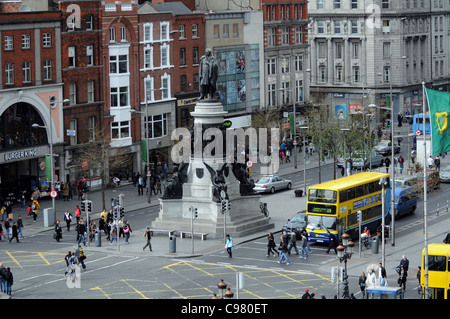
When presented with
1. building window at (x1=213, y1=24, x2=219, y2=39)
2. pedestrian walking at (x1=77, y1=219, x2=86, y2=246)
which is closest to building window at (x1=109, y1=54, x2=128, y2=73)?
building window at (x1=213, y1=24, x2=219, y2=39)

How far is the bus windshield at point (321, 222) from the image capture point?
220ft

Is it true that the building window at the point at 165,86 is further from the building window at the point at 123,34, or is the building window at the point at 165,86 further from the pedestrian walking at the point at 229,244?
the pedestrian walking at the point at 229,244

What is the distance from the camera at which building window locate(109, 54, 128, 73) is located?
98.6 meters

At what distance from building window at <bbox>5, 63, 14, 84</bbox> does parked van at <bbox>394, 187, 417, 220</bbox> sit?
3200 cm

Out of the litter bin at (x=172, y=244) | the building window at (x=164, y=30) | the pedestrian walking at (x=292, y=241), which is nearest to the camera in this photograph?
the pedestrian walking at (x=292, y=241)

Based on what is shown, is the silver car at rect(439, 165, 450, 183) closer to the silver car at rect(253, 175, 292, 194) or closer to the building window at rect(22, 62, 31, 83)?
the silver car at rect(253, 175, 292, 194)

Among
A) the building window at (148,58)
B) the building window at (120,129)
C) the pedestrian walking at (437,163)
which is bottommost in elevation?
the pedestrian walking at (437,163)

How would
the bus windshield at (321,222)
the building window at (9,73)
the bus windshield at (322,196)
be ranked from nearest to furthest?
1. the bus windshield at (321,222)
2. the bus windshield at (322,196)
3. the building window at (9,73)

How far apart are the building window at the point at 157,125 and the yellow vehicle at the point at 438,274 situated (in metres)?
53.0

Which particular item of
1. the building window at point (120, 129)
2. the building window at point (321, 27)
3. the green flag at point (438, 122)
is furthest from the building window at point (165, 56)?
the green flag at point (438, 122)

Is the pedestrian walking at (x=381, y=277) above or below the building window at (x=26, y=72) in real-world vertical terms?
below

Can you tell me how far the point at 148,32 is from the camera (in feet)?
338

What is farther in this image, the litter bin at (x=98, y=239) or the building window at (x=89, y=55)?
the building window at (x=89, y=55)
